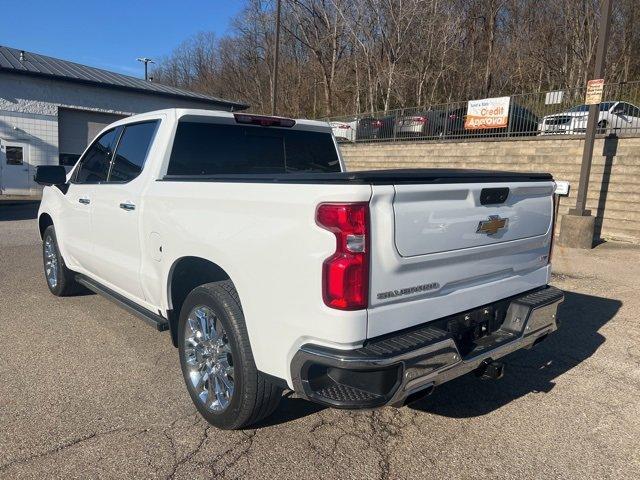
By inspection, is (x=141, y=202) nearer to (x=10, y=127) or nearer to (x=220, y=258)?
(x=220, y=258)

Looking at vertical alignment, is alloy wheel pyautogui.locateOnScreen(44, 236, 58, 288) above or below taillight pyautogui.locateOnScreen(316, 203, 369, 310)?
below

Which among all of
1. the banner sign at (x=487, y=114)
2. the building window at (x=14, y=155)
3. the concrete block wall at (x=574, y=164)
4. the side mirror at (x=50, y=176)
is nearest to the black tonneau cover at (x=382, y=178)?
the side mirror at (x=50, y=176)

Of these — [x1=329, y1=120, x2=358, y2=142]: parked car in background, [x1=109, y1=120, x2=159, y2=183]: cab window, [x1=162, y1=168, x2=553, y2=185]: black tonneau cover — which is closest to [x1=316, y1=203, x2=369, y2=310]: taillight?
[x1=162, y1=168, x2=553, y2=185]: black tonneau cover

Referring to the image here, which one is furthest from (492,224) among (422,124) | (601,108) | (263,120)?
(422,124)

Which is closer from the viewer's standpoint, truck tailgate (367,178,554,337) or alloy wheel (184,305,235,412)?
truck tailgate (367,178,554,337)

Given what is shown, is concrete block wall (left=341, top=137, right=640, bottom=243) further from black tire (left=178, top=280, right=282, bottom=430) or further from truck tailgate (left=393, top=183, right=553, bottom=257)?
black tire (left=178, top=280, right=282, bottom=430)

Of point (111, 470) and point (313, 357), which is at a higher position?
point (313, 357)

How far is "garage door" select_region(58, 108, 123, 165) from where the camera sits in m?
21.0

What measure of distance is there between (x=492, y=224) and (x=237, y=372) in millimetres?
1655

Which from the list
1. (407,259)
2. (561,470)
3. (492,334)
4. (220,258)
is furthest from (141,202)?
(561,470)

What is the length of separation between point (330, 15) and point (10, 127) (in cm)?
2141

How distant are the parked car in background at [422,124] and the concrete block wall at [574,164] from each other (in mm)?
888

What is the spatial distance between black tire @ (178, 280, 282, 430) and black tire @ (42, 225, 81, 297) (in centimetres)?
321

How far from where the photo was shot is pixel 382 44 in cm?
2944
